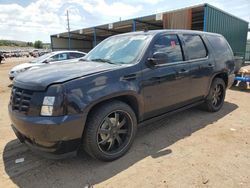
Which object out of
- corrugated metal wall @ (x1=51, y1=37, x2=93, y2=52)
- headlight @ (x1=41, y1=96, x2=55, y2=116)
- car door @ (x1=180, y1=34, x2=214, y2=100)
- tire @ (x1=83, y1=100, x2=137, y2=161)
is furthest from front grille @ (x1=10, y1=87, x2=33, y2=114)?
corrugated metal wall @ (x1=51, y1=37, x2=93, y2=52)

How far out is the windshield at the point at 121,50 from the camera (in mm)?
3492

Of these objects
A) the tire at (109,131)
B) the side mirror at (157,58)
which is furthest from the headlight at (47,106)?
the side mirror at (157,58)

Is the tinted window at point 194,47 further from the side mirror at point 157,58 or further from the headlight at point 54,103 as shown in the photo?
the headlight at point 54,103

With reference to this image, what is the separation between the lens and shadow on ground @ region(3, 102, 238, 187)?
2.72m

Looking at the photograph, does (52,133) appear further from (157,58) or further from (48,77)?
(157,58)

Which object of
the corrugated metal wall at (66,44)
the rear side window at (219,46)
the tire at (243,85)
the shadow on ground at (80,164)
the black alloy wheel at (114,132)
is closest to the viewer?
the shadow on ground at (80,164)

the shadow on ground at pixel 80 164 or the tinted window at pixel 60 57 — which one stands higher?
the tinted window at pixel 60 57

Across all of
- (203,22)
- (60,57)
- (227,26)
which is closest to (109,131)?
(60,57)

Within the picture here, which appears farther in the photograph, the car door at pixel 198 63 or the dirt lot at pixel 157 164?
the car door at pixel 198 63

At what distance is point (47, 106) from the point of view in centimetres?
252

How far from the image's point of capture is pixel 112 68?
3.06 meters

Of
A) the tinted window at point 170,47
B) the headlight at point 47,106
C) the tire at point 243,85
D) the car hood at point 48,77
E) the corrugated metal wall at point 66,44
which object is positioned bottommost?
the tire at point 243,85

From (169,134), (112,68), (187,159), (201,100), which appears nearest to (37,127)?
(112,68)

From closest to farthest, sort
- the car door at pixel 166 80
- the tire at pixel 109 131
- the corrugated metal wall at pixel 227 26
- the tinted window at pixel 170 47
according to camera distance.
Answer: the tire at pixel 109 131
the car door at pixel 166 80
the tinted window at pixel 170 47
the corrugated metal wall at pixel 227 26
